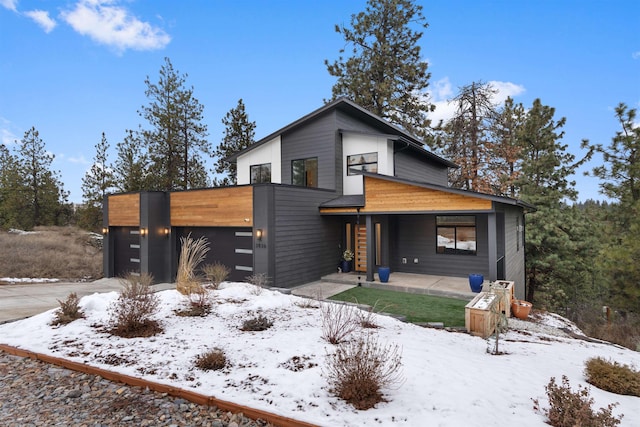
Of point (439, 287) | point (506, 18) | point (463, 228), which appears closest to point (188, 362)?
point (439, 287)

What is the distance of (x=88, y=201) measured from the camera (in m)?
23.7

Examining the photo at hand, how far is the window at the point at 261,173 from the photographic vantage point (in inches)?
576

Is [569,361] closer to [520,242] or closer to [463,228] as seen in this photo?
[463,228]

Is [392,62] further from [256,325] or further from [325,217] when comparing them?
[256,325]

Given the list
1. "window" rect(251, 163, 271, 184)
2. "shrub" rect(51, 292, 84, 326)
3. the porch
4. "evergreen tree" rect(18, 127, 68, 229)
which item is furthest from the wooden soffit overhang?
"evergreen tree" rect(18, 127, 68, 229)

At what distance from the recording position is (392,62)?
22.5m

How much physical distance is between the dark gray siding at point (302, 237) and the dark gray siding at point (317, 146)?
3.26 ft

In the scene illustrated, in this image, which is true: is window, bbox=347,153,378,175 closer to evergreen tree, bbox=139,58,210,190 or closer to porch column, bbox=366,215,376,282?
porch column, bbox=366,215,376,282

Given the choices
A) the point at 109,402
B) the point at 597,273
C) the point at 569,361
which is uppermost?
the point at 109,402

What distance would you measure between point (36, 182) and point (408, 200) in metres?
30.7

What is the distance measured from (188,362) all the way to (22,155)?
31.7 metres

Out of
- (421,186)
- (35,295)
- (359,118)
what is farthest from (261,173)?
(35,295)

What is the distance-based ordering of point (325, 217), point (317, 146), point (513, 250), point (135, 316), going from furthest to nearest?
point (317, 146), point (513, 250), point (325, 217), point (135, 316)

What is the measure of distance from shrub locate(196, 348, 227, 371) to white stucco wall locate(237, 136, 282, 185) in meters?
10.5
